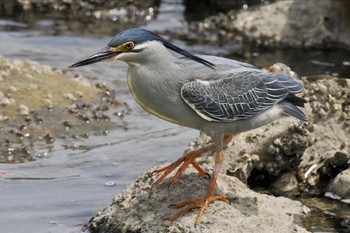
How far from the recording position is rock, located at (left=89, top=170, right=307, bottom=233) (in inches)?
234

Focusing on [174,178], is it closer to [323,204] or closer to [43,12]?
[323,204]

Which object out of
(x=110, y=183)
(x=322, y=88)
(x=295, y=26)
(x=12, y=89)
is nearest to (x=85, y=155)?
(x=110, y=183)

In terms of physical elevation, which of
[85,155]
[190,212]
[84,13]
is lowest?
[85,155]

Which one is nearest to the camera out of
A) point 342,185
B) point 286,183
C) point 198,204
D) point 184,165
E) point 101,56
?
point 101,56

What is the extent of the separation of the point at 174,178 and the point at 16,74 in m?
3.86

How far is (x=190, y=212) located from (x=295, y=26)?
6.85m

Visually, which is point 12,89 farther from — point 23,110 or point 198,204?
point 198,204

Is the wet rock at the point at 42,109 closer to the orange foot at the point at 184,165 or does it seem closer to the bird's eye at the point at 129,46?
the orange foot at the point at 184,165

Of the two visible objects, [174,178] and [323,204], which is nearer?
[174,178]

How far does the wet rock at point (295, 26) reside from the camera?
12.4m

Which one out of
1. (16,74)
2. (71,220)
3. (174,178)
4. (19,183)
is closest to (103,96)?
(16,74)

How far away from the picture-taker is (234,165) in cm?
739

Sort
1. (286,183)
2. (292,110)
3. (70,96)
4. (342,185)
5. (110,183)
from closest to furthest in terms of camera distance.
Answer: (292,110) → (342,185) → (286,183) → (110,183) → (70,96)

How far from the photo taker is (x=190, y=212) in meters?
6.06
